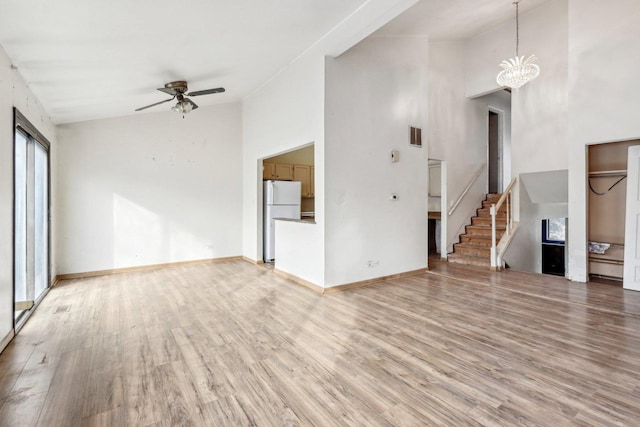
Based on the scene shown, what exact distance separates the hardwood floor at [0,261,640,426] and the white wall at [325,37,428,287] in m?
0.79

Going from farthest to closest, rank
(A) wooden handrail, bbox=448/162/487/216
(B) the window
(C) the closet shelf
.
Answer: (B) the window < (A) wooden handrail, bbox=448/162/487/216 < (C) the closet shelf

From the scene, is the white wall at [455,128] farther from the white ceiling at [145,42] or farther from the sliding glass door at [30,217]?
the sliding glass door at [30,217]

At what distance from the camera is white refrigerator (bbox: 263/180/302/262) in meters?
6.14

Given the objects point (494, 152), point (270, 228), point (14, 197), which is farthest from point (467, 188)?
point (14, 197)

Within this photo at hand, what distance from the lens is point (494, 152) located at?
8.62m

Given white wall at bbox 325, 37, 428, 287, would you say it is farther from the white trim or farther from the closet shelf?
the white trim

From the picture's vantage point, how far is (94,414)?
71.1 inches

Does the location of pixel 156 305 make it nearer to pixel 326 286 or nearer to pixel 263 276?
pixel 263 276

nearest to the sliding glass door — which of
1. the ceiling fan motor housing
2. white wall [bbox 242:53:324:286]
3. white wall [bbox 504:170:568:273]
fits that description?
the ceiling fan motor housing

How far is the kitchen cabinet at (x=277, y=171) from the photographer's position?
22.0 feet

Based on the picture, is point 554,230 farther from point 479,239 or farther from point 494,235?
point 494,235

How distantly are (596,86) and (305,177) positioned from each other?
5.23 metres

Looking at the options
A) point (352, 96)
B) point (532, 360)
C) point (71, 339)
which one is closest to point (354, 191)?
point (352, 96)

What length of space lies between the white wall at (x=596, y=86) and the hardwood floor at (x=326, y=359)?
4.44 feet
